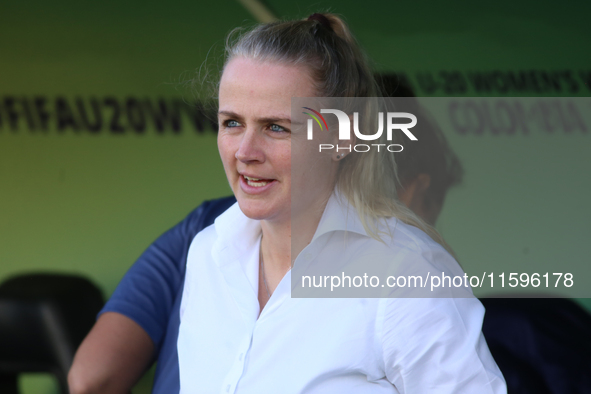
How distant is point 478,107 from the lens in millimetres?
2617

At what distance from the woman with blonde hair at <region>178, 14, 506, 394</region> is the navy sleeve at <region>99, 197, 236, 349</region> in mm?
447

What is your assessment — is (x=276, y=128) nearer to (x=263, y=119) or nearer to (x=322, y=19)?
(x=263, y=119)

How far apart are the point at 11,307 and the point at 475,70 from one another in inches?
103

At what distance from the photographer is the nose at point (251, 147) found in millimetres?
1217

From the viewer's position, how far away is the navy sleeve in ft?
6.30

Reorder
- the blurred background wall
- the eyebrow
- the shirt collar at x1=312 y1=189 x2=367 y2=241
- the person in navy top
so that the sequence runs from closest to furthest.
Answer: the eyebrow → the shirt collar at x1=312 y1=189 x2=367 y2=241 → the person in navy top → the blurred background wall

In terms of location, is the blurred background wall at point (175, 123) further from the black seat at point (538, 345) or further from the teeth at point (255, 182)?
the teeth at point (255, 182)

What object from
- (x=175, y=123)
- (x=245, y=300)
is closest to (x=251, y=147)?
(x=245, y=300)

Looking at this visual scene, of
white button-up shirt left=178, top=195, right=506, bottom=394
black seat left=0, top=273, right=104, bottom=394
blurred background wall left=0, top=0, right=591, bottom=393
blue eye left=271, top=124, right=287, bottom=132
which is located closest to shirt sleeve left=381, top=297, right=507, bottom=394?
white button-up shirt left=178, top=195, right=506, bottom=394

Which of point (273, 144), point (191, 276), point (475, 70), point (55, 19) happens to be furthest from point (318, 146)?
point (55, 19)

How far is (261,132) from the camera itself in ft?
4.06

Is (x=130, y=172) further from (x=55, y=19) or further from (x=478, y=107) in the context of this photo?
(x=478, y=107)

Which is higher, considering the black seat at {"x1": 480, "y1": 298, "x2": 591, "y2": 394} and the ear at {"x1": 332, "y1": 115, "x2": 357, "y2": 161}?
the ear at {"x1": 332, "y1": 115, "x2": 357, "y2": 161}

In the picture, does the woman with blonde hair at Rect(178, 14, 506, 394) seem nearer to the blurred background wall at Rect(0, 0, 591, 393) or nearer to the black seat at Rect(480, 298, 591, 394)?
the black seat at Rect(480, 298, 591, 394)
